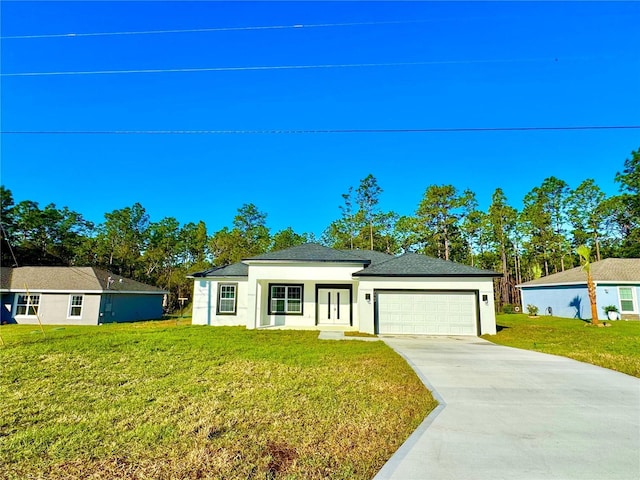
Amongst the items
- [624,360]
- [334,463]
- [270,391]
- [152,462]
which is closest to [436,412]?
[334,463]

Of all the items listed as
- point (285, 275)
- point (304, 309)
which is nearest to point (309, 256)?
point (285, 275)

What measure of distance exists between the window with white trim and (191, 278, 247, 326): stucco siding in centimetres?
795

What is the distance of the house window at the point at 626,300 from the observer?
19.9 metres

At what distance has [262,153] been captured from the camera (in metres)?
18.2

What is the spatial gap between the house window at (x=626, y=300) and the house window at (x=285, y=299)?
19.5 metres

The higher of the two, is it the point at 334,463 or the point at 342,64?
the point at 342,64

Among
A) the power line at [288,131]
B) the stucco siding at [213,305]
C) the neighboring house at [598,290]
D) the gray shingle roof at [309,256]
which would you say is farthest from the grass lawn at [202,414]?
the neighboring house at [598,290]

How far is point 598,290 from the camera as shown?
2041 cm

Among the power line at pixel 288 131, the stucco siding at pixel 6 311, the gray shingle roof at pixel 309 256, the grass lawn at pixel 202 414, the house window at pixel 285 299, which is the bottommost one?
the grass lawn at pixel 202 414

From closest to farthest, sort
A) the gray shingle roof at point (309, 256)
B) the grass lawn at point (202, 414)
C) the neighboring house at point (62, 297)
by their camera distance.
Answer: the grass lawn at point (202, 414) < the gray shingle roof at point (309, 256) < the neighboring house at point (62, 297)

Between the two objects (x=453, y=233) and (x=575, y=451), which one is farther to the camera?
(x=453, y=233)

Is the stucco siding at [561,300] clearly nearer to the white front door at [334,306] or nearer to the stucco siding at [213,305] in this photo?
the white front door at [334,306]

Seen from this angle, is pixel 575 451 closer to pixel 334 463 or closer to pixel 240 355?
pixel 334 463

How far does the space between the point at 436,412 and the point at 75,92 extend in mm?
12287
